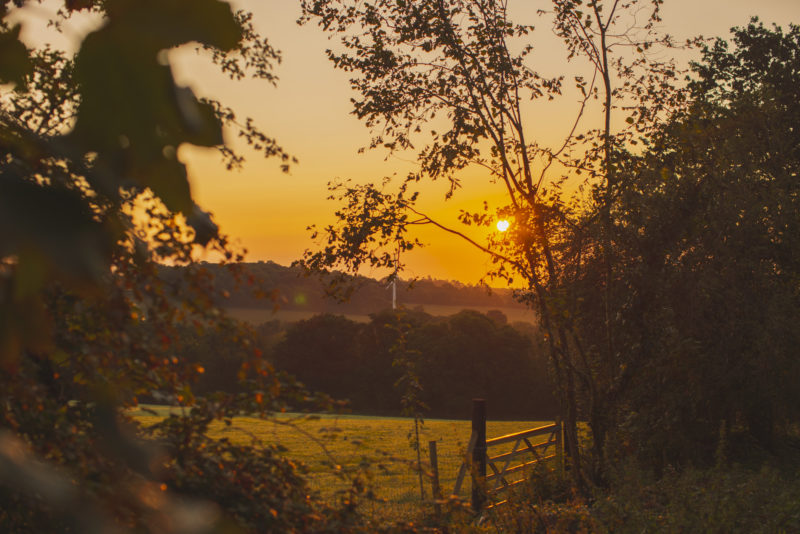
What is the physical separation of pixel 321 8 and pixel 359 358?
32903 millimetres

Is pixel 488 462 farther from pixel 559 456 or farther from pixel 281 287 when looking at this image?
pixel 281 287

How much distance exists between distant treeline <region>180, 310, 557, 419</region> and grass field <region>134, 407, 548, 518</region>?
11.1m

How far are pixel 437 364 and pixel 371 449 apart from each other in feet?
122

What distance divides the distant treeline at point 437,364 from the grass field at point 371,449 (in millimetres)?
11085

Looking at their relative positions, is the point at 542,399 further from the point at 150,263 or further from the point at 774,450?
the point at 150,263

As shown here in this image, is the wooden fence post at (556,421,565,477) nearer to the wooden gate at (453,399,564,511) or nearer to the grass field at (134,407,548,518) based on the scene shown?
the wooden gate at (453,399,564,511)

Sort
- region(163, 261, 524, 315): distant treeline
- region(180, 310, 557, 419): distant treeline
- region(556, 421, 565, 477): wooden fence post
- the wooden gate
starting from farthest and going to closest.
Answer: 1. region(180, 310, 557, 419): distant treeline
2. region(556, 421, 565, 477): wooden fence post
3. the wooden gate
4. region(163, 261, 524, 315): distant treeline

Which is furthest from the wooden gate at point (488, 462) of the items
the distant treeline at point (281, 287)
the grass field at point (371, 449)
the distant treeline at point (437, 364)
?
the distant treeline at point (437, 364)

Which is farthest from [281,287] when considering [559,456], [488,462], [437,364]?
[437,364]

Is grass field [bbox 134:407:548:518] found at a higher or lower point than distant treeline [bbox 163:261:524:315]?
lower

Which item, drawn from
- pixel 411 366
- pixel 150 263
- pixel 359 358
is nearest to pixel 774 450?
pixel 411 366

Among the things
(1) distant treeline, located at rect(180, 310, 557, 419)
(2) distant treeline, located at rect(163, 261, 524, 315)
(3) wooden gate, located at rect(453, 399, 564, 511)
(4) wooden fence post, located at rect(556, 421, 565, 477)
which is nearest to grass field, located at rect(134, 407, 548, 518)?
(3) wooden gate, located at rect(453, 399, 564, 511)

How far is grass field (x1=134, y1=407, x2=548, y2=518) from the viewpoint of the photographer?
332 cm

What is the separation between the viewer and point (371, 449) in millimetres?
5301
